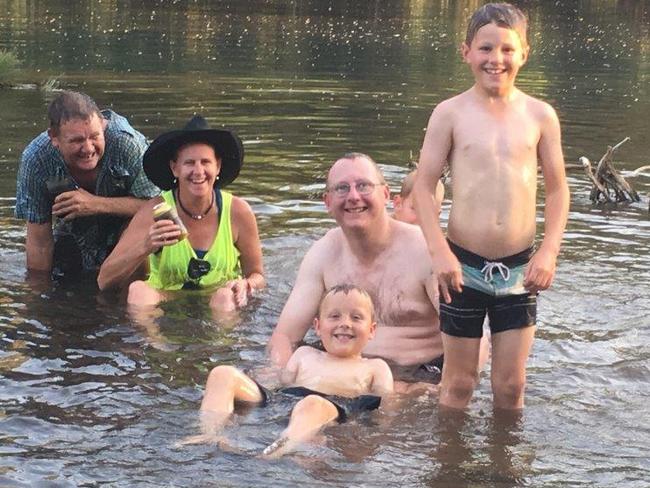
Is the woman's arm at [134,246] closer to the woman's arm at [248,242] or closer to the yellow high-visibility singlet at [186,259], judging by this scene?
the yellow high-visibility singlet at [186,259]

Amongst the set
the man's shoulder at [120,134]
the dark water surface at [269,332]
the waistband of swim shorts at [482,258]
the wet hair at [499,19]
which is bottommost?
the dark water surface at [269,332]

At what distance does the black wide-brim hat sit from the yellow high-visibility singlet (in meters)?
0.18

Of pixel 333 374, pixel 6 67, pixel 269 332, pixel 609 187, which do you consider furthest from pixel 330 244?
pixel 6 67

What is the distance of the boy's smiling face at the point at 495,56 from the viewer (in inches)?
225

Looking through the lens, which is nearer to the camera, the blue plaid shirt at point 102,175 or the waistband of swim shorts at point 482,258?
the waistband of swim shorts at point 482,258

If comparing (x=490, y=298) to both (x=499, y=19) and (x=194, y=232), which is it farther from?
(x=194, y=232)

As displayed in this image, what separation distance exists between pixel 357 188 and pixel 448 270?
1.35 meters

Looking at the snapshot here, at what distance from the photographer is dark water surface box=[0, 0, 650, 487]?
18.9ft

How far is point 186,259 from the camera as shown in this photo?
8.88 m

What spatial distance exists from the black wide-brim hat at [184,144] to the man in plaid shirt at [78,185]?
0.52m

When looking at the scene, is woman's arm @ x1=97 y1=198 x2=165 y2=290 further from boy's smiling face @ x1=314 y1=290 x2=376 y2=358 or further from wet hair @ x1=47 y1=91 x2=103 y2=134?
boy's smiling face @ x1=314 y1=290 x2=376 y2=358

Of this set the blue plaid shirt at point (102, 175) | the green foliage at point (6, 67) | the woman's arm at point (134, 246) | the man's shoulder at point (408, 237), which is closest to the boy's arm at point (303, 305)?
the man's shoulder at point (408, 237)

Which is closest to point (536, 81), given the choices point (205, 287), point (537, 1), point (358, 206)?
point (205, 287)

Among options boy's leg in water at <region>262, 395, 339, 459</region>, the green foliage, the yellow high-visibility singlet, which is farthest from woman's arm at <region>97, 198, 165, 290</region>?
the green foliage
